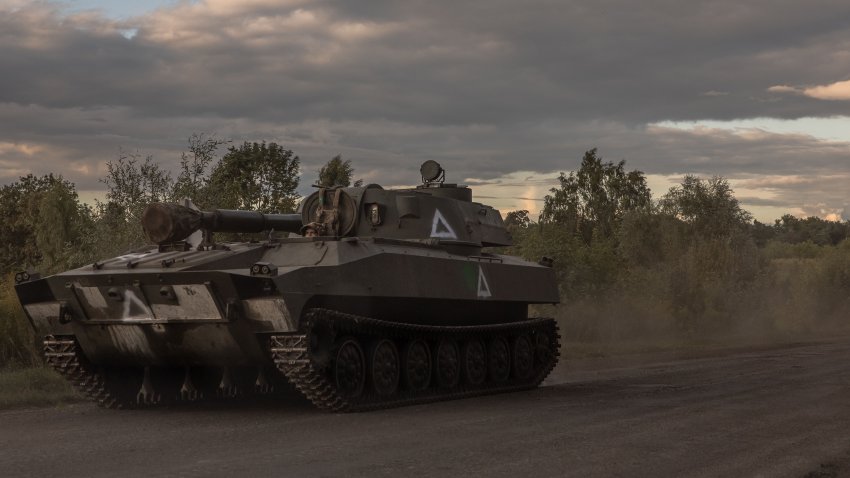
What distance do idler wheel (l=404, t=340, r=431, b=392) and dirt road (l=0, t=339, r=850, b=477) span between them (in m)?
0.72

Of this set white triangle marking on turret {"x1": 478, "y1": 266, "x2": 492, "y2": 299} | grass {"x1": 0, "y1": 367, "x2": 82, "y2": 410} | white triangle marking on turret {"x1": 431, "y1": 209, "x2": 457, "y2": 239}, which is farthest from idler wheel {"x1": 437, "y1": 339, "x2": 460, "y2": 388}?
grass {"x1": 0, "y1": 367, "x2": 82, "y2": 410}

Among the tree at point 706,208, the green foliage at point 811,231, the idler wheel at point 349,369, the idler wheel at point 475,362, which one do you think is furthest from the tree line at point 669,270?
the green foliage at point 811,231

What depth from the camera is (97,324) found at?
534 inches

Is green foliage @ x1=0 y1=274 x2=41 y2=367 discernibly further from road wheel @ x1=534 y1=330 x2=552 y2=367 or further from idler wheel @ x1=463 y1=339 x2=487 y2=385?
road wheel @ x1=534 y1=330 x2=552 y2=367

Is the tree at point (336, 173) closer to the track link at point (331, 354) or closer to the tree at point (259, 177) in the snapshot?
the tree at point (259, 177)

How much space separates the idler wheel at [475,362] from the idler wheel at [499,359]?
0.63 ft

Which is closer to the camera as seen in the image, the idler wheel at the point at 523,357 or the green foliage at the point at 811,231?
the idler wheel at the point at 523,357

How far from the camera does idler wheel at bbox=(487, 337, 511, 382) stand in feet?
56.1

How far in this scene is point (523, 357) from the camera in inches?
714

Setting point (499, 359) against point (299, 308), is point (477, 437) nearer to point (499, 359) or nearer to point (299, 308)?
point (299, 308)

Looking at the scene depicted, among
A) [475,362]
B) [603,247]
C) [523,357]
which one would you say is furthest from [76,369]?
[603,247]

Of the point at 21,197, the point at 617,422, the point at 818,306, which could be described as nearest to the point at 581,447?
the point at 617,422

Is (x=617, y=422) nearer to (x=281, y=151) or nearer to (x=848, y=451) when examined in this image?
(x=848, y=451)

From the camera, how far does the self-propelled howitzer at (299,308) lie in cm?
1273
